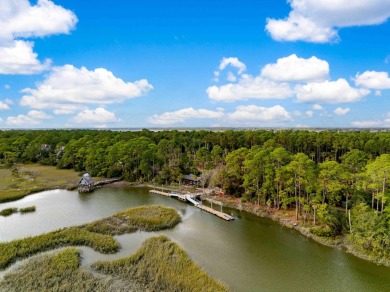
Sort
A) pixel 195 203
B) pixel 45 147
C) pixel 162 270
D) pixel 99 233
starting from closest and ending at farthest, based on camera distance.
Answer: pixel 162 270 < pixel 99 233 < pixel 195 203 < pixel 45 147

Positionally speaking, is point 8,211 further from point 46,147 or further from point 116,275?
point 46,147

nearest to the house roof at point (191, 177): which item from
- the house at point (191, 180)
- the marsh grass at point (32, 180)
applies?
the house at point (191, 180)

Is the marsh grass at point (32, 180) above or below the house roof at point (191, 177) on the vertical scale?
below

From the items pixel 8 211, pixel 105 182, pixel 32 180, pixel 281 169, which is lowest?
pixel 8 211

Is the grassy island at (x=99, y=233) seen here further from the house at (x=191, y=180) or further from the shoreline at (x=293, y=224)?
the house at (x=191, y=180)

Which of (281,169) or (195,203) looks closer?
(281,169)

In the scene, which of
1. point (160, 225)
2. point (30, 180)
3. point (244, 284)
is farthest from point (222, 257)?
point (30, 180)

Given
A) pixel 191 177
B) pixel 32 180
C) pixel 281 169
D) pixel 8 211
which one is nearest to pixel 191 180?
pixel 191 177
